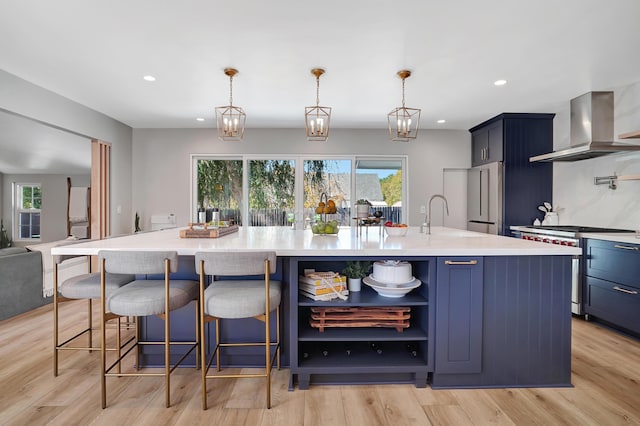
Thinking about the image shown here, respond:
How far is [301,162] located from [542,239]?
3419mm

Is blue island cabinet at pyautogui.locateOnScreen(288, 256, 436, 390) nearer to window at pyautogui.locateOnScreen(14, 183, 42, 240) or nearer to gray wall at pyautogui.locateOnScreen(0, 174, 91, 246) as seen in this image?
window at pyautogui.locateOnScreen(14, 183, 42, 240)

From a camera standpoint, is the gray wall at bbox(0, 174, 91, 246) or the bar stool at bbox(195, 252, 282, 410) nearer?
the bar stool at bbox(195, 252, 282, 410)

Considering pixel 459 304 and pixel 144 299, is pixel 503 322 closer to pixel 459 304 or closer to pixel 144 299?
pixel 459 304

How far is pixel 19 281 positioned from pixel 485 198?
19.0ft

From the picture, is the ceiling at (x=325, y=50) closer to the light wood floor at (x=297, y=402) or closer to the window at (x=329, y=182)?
the window at (x=329, y=182)

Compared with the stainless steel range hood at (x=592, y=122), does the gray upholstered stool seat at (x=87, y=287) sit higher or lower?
lower

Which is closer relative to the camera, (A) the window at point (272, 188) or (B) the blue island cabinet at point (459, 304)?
(B) the blue island cabinet at point (459, 304)

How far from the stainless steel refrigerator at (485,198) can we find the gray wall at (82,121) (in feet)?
17.9

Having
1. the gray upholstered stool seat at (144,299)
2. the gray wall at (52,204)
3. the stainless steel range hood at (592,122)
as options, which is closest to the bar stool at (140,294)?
the gray upholstered stool seat at (144,299)

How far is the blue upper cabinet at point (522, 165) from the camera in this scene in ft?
14.5

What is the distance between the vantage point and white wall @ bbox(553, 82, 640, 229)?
10.9 feet

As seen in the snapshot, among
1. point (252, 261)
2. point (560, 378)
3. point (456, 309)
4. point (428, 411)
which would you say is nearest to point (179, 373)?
point (252, 261)

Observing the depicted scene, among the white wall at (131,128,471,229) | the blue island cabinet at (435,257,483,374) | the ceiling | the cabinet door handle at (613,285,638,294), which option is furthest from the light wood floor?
the white wall at (131,128,471,229)

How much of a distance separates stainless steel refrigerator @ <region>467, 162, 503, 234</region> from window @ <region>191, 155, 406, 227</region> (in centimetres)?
108
